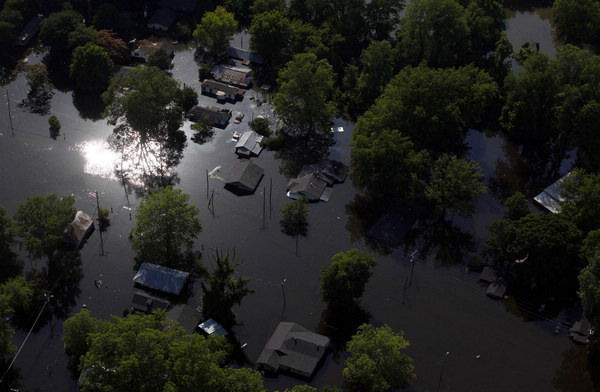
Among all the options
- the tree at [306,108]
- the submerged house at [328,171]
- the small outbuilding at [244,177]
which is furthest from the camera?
the tree at [306,108]

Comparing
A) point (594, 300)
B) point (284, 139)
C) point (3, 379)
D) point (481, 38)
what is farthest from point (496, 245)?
point (3, 379)

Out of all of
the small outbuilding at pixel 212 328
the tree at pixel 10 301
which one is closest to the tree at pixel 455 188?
the small outbuilding at pixel 212 328

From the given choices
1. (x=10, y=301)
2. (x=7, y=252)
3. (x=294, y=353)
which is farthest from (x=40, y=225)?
(x=294, y=353)

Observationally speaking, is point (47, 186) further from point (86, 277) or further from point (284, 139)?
point (284, 139)

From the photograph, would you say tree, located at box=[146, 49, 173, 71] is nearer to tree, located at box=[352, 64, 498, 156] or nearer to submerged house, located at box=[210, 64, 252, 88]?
submerged house, located at box=[210, 64, 252, 88]

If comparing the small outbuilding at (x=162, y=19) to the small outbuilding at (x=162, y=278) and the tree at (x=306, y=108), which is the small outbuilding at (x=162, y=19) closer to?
the tree at (x=306, y=108)

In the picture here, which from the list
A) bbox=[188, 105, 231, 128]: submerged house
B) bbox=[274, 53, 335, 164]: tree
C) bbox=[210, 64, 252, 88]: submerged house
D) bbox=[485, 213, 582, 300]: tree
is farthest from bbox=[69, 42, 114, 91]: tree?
bbox=[485, 213, 582, 300]: tree

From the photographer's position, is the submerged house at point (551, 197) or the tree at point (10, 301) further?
the submerged house at point (551, 197)
